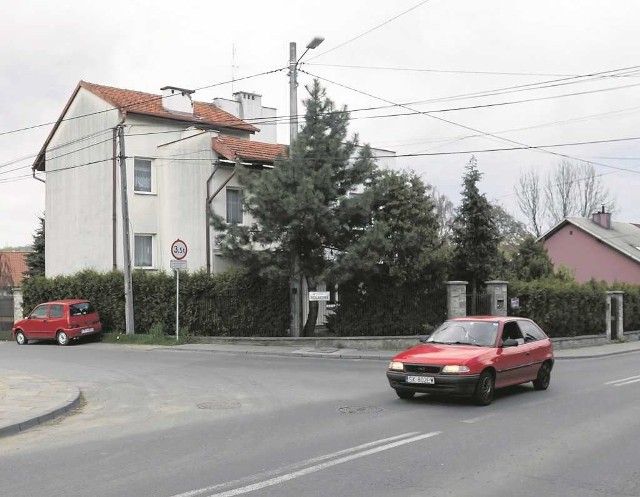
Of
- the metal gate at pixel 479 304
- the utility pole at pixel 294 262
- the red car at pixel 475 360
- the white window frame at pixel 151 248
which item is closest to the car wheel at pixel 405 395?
the red car at pixel 475 360

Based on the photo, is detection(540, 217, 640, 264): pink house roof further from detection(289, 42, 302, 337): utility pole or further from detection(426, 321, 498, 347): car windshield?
detection(426, 321, 498, 347): car windshield

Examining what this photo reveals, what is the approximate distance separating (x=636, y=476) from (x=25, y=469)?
6.03 m

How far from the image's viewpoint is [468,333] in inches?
445

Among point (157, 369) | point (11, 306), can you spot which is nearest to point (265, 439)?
point (157, 369)

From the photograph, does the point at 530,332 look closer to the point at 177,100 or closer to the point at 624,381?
the point at 624,381

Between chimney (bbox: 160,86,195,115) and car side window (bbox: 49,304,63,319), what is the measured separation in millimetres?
10599

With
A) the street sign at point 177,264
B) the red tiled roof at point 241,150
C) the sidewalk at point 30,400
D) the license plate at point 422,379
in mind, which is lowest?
the sidewalk at point 30,400

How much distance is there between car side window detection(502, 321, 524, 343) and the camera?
11281mm

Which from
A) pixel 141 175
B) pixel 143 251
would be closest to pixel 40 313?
pixel 143 251

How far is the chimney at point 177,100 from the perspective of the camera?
31019 mm

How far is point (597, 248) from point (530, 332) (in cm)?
3531

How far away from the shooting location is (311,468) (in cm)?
651

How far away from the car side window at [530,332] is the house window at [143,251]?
66.4ft

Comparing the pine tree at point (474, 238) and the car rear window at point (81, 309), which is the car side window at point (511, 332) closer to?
the pine tree at point (474, 238)
